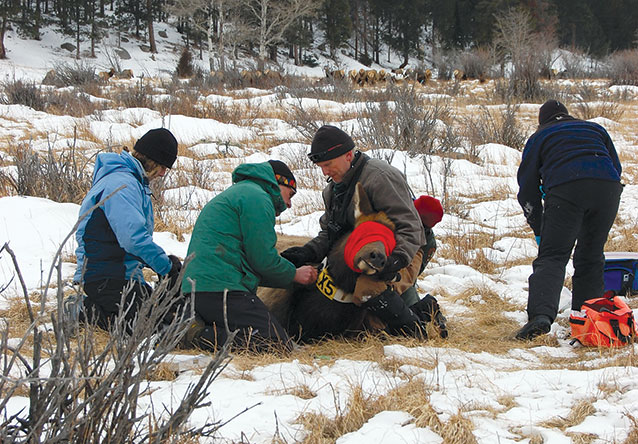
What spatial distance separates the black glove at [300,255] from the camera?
3.70 metres

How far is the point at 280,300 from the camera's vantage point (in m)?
3.86

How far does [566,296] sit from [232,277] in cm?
266

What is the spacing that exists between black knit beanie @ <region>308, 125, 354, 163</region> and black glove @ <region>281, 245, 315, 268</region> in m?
0.62

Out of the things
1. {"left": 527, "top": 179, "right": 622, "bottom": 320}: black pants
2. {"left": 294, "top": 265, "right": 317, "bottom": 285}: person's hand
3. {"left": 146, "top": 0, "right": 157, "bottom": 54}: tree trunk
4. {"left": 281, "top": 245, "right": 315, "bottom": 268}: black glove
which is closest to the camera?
{"left": 294, "top": 265, "right": 317, "bottom": 285}: person's hand

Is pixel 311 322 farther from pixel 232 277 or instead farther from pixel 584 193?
pixel 584 193

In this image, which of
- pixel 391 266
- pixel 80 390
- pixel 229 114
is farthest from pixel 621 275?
pixel 229 114

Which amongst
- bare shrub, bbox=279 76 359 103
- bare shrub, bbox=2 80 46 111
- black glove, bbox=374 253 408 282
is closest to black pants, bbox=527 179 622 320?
black glove, bbox=374 253 408 282

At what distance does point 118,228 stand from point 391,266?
1646 millimetres

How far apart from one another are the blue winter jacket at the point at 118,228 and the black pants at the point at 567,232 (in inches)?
95.5

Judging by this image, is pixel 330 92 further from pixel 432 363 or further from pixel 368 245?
pixel 432 363

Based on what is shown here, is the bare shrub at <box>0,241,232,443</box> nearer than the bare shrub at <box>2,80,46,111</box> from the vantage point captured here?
Yes

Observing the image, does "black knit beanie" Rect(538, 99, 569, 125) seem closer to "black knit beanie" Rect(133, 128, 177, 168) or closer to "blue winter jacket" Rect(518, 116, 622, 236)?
"blue winter jacket" Rect(518, 116, 622, 236)

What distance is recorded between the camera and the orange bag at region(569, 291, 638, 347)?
10.2 ft

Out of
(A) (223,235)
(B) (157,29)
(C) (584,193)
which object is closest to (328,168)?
(A) (223,235)
